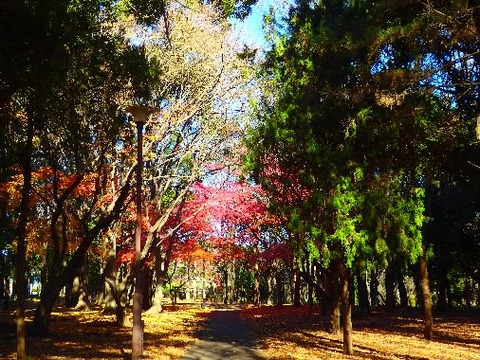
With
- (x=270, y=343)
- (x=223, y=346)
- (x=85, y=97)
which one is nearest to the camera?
(x=85, y=97)

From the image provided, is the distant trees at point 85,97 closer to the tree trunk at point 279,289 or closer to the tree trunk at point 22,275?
the tree trunk at point 22,275

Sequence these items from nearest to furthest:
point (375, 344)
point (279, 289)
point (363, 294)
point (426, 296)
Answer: point (375, 344) < point (426, 296) < point (363, 294) < point (279, 289)

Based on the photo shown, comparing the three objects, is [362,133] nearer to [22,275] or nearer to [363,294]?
[22,275]

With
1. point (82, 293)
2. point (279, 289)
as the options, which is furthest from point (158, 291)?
point (279, 289)

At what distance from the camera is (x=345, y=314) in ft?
38.4

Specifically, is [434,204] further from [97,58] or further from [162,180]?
[97,58]

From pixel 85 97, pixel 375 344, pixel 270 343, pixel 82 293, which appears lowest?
pixel 375 344

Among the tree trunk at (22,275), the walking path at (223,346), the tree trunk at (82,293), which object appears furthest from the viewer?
the tree trunk at (82,293)

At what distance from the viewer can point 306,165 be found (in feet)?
39.5

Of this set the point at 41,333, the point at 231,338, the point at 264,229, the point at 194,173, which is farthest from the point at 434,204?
the point at 41,333

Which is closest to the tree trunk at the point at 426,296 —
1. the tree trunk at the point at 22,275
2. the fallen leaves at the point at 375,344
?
the fallen leaves at the point at 375,344

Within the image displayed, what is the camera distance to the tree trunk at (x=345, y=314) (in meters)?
11.6

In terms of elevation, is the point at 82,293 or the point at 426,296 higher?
the point at 82,293

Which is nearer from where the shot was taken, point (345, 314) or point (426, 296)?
point (345, 314)
